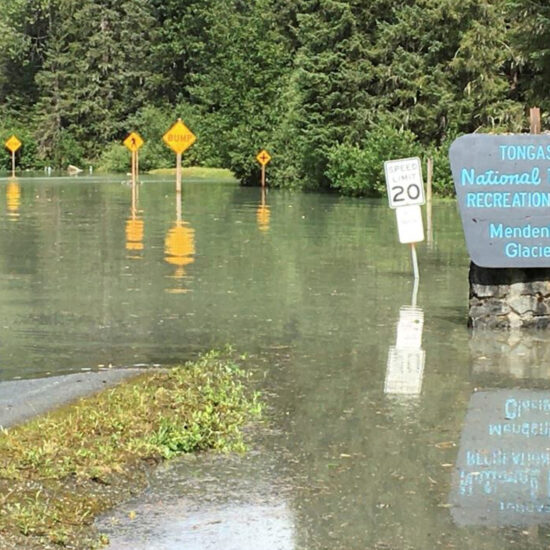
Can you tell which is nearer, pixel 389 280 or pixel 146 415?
pixel 146 415

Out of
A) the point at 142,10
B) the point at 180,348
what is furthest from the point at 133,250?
the point at 142,10

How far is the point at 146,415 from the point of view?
7301mm

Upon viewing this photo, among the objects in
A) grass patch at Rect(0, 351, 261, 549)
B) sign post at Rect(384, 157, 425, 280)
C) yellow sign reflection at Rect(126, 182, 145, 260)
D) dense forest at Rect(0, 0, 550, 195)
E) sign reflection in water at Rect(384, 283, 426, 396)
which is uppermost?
dense forest at Rect(0, 0, 550, 195)

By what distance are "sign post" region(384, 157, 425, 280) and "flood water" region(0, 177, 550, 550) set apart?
2.32 feet

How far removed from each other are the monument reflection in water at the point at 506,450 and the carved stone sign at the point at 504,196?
1.26m

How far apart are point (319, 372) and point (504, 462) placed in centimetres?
277

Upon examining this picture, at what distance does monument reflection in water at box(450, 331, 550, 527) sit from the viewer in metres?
5.75

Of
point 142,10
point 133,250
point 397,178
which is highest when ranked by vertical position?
point 142,10

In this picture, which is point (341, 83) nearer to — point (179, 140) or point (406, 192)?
point (179, 140)

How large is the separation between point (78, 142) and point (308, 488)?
10127 centimetres

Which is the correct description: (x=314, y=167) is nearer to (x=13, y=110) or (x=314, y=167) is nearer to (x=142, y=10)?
(x=142, y=10)

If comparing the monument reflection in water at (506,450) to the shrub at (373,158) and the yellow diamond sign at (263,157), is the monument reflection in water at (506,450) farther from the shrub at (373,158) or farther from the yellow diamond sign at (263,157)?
the yellow diamond sign at (263,157)

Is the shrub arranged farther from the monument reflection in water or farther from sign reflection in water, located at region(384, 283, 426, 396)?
the monument reflection in water

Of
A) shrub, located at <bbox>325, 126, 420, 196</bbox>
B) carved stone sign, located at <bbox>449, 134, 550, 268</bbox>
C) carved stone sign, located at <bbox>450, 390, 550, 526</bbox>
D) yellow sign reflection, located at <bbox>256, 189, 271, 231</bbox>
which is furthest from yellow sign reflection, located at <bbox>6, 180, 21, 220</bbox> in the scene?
carved stone sign, located at <bbox>450, 390, 550, 526</bbox>
